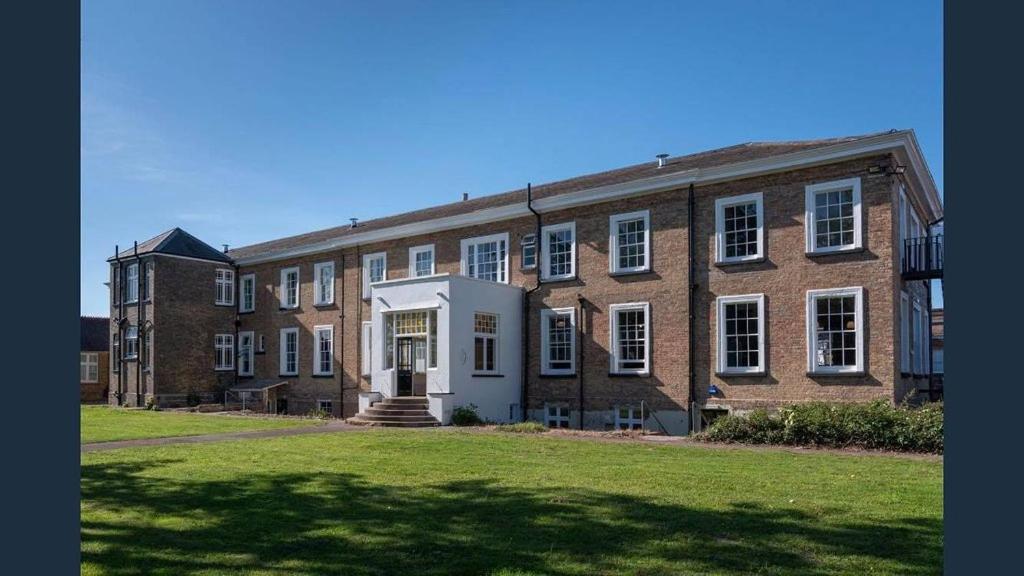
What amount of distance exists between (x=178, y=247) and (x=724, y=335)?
26514 millimetres

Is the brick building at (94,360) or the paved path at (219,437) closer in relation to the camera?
the paved path at (219,437)

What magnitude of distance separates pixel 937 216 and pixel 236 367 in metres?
30.8

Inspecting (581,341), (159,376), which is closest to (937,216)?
(581,341)

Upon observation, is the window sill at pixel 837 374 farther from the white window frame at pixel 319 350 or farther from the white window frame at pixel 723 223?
the white window frame at pixel 319 350

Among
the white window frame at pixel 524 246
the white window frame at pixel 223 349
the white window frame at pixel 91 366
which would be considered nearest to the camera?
the white window frame at pixel 524 246

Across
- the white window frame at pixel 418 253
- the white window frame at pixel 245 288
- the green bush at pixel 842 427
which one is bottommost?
the green bush at pixel 842 427

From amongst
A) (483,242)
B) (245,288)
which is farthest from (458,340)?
(245,288)

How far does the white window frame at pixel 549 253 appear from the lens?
24.5 m

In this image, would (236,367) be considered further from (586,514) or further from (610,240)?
(586,514)

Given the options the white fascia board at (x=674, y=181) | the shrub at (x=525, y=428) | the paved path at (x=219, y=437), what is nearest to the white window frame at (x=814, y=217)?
the white fascia board at (x=674, y=181)

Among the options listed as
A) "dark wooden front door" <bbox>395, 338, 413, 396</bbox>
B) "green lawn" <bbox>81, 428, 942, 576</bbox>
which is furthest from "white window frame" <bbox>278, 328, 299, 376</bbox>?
"green lawn" <bbox>81, 428, 942, 576</bbox>

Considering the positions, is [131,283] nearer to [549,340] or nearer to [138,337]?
[138,337]

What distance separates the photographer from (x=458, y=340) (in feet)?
77.6

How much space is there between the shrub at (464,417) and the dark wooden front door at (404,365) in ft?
8.47
